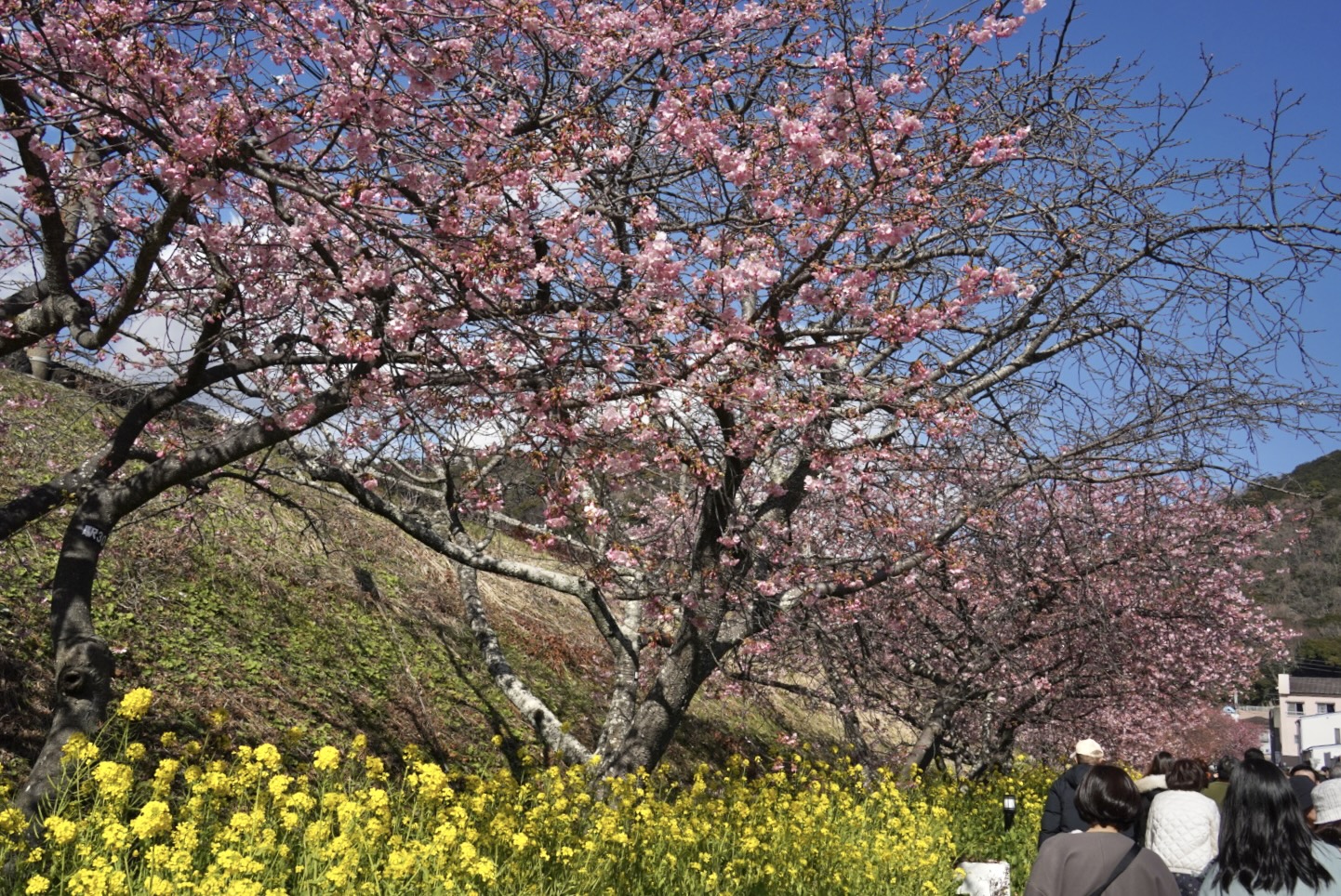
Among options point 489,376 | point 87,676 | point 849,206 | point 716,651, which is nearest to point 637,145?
point 849,206

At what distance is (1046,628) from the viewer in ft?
41.0

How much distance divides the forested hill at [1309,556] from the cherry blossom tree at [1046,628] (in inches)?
20.8

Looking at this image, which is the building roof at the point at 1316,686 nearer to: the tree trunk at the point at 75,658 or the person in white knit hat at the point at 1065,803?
the person in white knit hat at the point at 1065,803

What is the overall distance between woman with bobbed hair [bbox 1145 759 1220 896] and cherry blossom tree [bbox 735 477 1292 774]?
7.00ft

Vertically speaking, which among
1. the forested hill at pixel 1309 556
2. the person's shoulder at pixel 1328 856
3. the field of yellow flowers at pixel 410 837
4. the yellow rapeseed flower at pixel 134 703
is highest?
the forested hill at pixel 1309 556

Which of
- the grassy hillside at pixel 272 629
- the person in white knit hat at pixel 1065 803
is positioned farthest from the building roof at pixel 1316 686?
the person in white knit hat at pixel 1065 803

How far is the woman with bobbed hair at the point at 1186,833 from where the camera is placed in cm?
575

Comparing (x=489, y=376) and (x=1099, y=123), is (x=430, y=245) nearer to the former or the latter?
(x=489, y=376)

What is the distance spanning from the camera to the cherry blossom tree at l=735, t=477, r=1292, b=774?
8.84m

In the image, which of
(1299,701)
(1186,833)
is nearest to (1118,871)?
(1186,833)

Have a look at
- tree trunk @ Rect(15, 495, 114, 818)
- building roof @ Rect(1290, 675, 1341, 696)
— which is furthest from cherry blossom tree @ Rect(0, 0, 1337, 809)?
building roof @ Rect(1290, 675, 1341, 696)

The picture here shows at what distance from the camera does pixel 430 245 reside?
15.1ft

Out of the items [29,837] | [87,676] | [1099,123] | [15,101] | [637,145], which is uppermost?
[1099,123]

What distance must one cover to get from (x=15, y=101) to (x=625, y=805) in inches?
186
